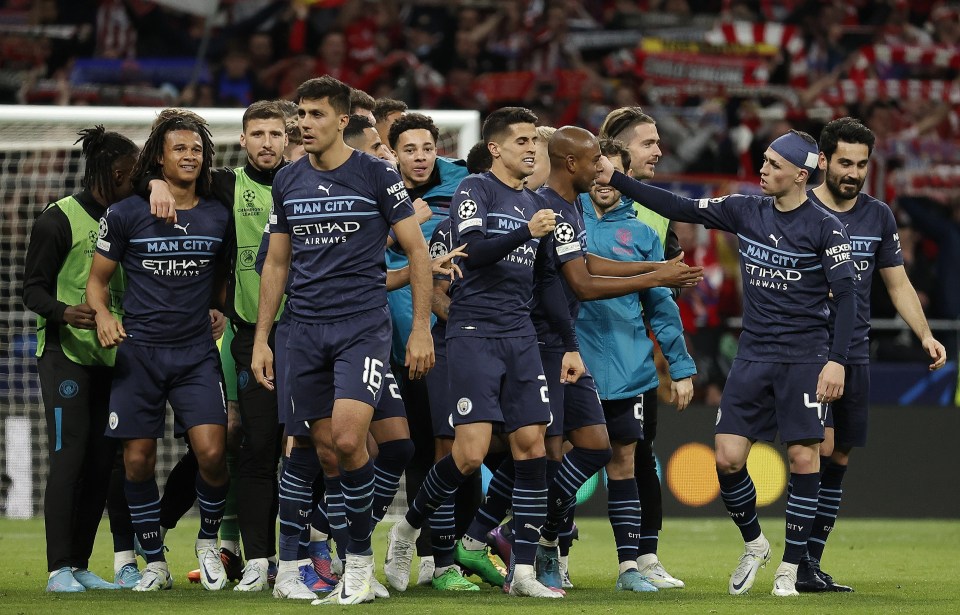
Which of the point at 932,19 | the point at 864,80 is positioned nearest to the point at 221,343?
the point at 864,80

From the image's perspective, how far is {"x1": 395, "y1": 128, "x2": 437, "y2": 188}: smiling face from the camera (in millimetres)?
7340

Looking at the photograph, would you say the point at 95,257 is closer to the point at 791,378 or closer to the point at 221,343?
the point at 221,343

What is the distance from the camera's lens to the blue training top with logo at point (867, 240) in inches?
288

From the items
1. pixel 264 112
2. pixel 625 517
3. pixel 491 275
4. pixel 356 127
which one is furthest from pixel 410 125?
pixel 625 517

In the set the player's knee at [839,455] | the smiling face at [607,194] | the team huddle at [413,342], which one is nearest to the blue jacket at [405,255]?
the team huddle at [413,342]

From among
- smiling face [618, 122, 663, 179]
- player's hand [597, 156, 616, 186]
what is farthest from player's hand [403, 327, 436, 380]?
smiling face [618, 122, 663, 179]

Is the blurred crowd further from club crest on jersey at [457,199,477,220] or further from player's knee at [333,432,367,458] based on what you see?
player's knee at [333,432,367,458]

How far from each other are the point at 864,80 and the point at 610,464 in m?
10.7

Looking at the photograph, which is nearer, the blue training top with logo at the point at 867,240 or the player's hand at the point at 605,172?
the player's hand at the point at 605,172

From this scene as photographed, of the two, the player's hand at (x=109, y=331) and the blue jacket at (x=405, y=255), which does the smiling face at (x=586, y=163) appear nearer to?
the blue jacket at (x=405, y=255)

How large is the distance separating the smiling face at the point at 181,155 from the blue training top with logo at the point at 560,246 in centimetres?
173

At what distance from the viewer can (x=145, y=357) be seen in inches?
267

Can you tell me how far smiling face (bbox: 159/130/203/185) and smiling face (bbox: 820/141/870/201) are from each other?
10.7ft

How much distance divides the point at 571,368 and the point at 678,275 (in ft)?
2.27
